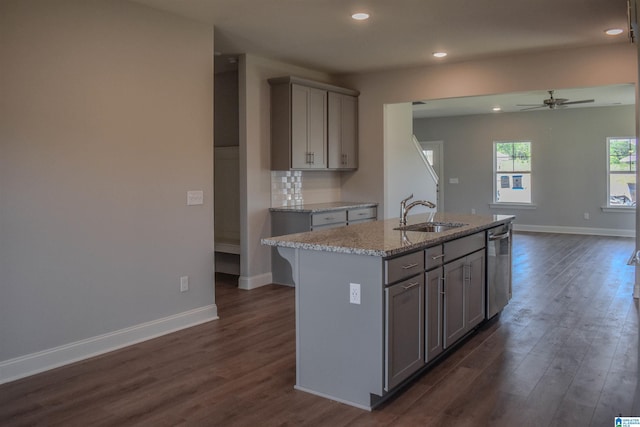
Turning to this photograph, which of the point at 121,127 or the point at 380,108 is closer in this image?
the point at 121,127

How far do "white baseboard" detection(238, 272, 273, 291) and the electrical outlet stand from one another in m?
3.10

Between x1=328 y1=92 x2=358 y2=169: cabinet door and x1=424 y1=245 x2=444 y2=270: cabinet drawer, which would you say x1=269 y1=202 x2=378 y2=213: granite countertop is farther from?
x1=424 y1=245 x2=444 y2=270: cabinet drawer

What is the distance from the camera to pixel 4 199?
315cm

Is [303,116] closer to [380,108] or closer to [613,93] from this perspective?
[380,108]

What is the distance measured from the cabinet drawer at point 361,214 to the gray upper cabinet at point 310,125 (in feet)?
1.99

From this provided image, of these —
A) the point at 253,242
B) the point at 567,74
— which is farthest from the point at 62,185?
the point at 567,74


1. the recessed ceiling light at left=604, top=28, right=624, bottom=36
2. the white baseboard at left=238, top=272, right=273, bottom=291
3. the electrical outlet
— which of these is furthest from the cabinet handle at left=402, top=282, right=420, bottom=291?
the recessed ceiling light at left=604, top=28, right=624, bottom=36

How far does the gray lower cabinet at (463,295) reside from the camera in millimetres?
3404

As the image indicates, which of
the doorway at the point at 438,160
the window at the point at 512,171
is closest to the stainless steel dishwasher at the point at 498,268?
the window at the point at 512,171

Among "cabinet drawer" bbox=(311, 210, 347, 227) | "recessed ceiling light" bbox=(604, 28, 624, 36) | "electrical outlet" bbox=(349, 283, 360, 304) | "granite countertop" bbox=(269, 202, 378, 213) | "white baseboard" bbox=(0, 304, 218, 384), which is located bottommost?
"white baseboard" bbox=(0, 304, 218, 384)

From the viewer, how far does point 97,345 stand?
367 centimetres

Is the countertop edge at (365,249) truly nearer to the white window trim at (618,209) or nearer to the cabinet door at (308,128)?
the cabinet door at (308,128)

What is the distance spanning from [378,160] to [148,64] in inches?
138

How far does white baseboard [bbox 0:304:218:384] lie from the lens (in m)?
3.23
